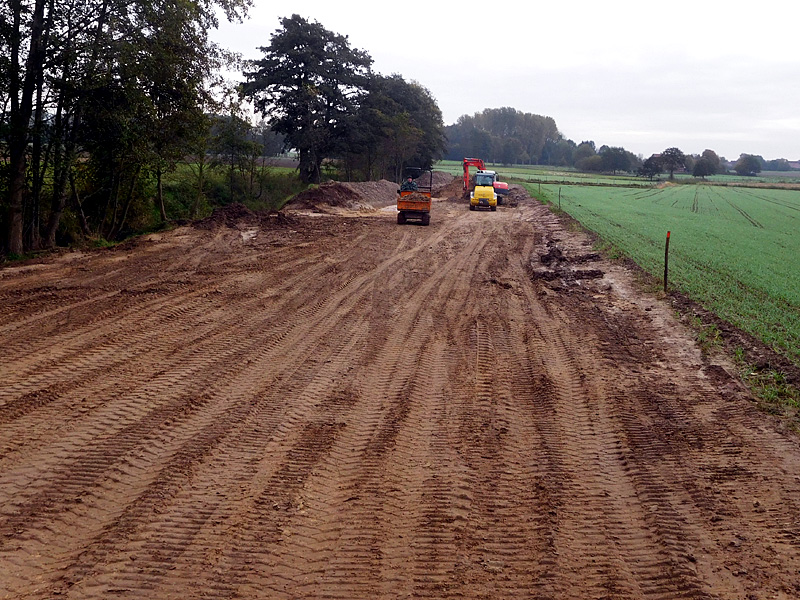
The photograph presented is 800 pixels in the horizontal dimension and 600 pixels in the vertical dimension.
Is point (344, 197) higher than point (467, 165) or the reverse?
the reverse

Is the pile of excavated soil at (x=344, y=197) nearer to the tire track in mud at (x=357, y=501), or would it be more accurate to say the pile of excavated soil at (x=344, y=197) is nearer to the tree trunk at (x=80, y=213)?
the tree trunk at (x=80, y=213)

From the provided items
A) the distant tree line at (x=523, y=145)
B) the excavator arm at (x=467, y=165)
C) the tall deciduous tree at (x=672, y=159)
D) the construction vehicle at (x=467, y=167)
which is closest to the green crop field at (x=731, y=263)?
the construction vehicle at (x=467, y=167)

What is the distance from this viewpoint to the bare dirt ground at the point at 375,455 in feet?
16.0

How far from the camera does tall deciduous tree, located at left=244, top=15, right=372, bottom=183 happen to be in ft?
162

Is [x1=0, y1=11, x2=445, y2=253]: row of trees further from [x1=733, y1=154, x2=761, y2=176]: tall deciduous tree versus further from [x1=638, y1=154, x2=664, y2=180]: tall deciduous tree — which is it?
[x1=733, y1=154, x2=761, y2=176]: tall deciduous tree

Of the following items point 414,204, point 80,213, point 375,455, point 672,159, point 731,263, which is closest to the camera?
point 375,455

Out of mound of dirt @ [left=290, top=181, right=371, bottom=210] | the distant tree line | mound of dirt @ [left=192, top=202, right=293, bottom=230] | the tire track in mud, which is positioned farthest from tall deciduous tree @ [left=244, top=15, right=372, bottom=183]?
the distant tree line

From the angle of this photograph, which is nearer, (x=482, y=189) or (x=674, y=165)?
(x=482, y=189)

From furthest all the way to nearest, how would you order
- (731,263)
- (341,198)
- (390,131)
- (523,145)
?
1. (523,145)
2. (390,131)
3. (341,198)
4. (731,263)

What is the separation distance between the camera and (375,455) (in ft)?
22.3

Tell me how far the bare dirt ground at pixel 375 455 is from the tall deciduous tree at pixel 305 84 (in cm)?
3831

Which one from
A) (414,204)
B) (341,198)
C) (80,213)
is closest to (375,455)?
(80,213)

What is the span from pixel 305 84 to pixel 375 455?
154 ft

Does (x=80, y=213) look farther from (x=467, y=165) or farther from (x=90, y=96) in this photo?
(x=467, y=165)
